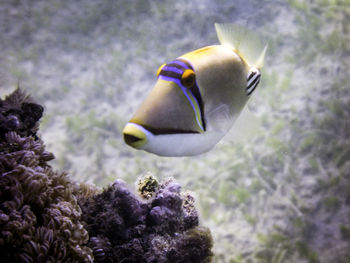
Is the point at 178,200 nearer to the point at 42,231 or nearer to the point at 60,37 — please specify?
the point at 42,231

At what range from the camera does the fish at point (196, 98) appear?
2.32 ft

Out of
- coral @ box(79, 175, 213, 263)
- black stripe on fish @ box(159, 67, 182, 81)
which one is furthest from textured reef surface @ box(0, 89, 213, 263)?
black stripe on fish @ box(159, 67, 182, 81)

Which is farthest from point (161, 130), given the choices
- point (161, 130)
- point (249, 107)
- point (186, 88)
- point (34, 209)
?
point (249, 107)

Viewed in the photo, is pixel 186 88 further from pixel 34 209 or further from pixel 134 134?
pixel 34 209

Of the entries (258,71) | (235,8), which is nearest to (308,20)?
(235,8)

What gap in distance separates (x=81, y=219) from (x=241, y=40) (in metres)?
1.25

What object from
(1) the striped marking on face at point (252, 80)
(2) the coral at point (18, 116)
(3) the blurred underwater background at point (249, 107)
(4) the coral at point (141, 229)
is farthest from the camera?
(3) the blurred underwater background at point (249, 107)

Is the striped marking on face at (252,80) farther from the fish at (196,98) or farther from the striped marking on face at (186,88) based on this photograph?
the striped marking on face at (186,88)

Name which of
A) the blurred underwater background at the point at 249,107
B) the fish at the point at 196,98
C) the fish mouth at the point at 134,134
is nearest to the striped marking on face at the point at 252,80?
the fish at the point at 196,98

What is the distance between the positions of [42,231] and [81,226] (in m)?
0.19

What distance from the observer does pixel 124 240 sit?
1.45 m

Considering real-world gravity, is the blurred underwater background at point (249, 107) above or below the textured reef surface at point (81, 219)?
above

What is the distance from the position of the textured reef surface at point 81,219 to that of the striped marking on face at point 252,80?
782 mm

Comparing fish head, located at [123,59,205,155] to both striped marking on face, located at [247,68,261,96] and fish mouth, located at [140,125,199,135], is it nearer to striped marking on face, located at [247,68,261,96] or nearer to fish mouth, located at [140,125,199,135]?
fish mouth, located at [140,125,199,135]
